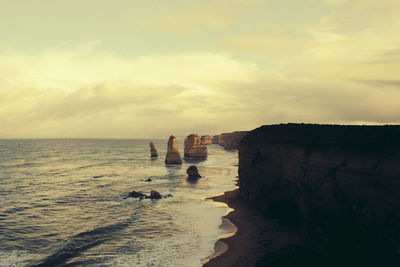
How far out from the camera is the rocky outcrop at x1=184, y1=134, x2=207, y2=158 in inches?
5148

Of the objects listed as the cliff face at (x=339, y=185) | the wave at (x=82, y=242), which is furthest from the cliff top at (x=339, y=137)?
the wave at (x=82, y=242)

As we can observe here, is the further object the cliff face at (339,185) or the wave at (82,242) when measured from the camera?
the wave at (82,242)

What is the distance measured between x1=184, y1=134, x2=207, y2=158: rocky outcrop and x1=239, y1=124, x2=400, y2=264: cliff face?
95.0 metres

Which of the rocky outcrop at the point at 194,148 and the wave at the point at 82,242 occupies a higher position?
the rocky outcrop at the point at 194,148

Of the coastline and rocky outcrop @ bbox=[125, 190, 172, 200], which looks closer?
the coastline

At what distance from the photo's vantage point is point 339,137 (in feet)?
85.8

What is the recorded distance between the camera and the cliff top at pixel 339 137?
21.1m

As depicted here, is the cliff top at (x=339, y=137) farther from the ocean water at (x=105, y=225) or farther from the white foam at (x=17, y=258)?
the white foam at (x=17, y=258)

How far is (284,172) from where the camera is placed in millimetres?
32562

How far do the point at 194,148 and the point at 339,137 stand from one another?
4176 inches

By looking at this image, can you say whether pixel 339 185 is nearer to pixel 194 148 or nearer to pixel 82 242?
pixel 82 242

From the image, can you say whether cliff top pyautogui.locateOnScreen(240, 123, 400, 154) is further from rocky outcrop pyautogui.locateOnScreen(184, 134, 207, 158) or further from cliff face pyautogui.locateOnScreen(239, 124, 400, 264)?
rocky outcrop pyautogui.locateOnScreen(184, 134, 207, 158)

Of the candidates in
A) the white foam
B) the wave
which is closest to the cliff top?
the wave

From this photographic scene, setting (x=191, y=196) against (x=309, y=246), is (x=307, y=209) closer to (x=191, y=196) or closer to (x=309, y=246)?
(x=309, y=246)
